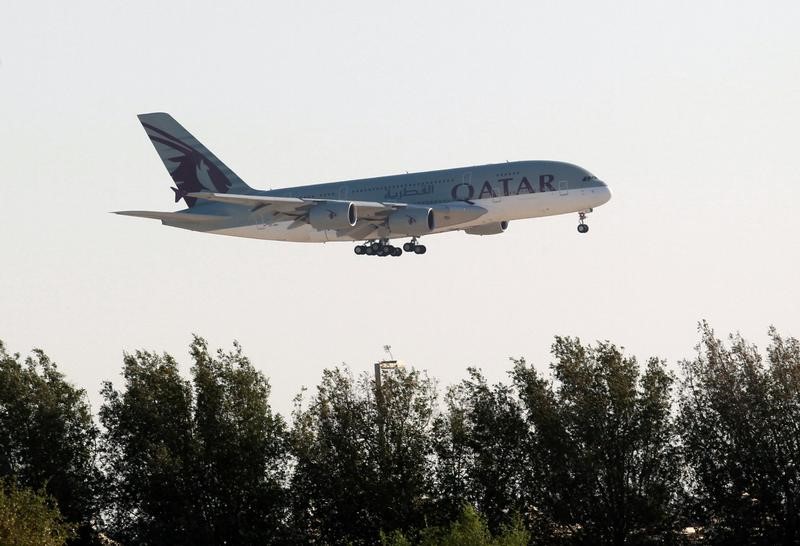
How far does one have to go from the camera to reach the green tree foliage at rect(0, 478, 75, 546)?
211ft

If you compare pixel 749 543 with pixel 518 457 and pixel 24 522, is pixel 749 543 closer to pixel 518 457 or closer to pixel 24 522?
pixel 518 457

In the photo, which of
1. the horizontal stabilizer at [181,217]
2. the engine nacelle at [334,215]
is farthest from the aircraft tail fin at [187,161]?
the engine nacelle at [334,215]

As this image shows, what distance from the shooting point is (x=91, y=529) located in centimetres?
8825

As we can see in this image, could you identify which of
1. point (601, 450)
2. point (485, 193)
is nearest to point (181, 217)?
point (485, 193)

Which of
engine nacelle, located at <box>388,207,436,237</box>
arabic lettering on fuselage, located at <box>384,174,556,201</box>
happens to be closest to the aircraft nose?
arabic lettering on fuselage, located at <box>384,174,556,201</box>

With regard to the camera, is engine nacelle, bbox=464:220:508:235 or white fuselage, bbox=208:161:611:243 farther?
engine nacelle, bbox=464:220:508:235

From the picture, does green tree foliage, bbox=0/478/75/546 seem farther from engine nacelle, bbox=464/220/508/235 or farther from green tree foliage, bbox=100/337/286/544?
engine nacelle, bbox=464/220/508/235

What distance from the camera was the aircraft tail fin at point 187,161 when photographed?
96.8m

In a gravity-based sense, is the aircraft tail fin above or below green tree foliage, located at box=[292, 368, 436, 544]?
above

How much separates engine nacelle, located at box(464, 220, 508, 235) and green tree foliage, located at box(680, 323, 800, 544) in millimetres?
12893

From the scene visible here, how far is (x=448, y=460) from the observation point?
8438 cm

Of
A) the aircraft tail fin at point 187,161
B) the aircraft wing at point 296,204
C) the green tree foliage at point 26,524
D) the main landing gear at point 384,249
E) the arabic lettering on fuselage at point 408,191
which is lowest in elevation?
the green tree foliage at point 26,524

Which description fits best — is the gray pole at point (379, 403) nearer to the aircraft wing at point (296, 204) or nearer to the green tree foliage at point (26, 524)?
the aircraft wing at point (296, 204)

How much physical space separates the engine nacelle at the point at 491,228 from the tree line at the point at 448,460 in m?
8.40
